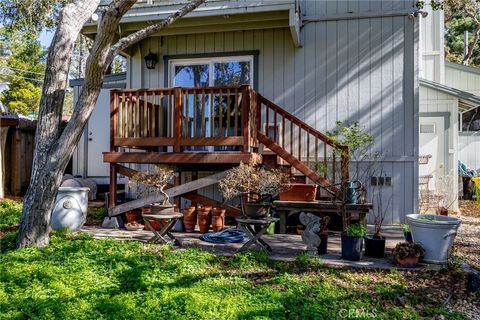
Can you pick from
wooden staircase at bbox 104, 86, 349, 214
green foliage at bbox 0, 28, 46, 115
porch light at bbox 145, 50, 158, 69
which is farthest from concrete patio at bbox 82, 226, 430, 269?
green foliage at bbox 0, 28, 46, 115

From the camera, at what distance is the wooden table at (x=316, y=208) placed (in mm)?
4863

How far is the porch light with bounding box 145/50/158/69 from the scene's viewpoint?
22.3ft

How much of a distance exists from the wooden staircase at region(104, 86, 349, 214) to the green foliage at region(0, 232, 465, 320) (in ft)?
5.55

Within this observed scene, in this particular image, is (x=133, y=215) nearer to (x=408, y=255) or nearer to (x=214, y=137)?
(x=214, y=137)

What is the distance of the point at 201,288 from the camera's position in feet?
9.98

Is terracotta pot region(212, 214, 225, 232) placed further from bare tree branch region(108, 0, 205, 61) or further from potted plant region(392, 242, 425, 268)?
bare tree branch region(108, 0, 205, 61)

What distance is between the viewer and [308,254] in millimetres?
3943

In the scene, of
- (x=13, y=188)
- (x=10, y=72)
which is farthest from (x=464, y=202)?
(x=10, y=72)

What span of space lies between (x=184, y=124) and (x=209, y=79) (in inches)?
56.4

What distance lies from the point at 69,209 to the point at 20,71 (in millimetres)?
15691

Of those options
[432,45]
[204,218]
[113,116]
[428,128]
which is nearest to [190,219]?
[204,218]

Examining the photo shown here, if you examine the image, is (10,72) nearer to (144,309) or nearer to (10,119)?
(10,119)

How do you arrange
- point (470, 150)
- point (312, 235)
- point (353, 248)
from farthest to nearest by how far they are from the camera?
point (470, 150)
point (312, 235)
point (353, 248)

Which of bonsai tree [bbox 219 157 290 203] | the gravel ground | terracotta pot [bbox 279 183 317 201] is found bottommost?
the gravel ground
